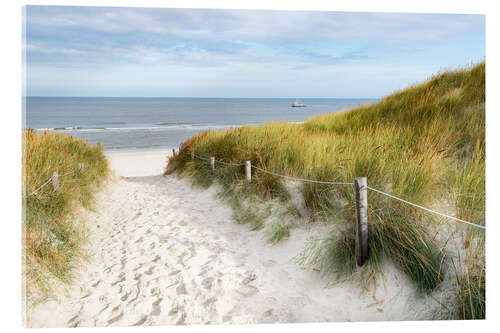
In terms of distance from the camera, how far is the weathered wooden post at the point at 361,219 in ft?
8.30

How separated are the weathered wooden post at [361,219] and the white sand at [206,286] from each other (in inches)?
8.4

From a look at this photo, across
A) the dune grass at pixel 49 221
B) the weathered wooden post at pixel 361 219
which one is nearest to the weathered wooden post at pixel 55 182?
the dune grass at pixel 49 221

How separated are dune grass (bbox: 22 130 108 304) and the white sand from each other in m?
0.17

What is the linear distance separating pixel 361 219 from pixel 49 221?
302 cm

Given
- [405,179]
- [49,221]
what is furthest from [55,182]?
[405,179]

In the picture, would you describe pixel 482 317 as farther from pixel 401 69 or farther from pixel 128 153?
pixel 128 153

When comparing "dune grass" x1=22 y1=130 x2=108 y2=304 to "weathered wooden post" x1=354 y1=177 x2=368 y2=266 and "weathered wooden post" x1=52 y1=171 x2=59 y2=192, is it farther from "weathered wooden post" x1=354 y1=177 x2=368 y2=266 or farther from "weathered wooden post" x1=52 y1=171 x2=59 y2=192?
"weathered wooden post" x1=354 y1=177 x2=368 y2=266

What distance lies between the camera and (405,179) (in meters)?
2.96

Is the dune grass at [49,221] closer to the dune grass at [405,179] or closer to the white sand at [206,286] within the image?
the white sand at [206,286]

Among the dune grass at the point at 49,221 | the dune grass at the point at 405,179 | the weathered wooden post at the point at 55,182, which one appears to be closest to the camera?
the dune grass at the point at 405,179

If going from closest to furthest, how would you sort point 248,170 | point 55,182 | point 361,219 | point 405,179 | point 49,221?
point 361,219 → point 405,179 → point 49,221 → point 55,182 → point 248,170

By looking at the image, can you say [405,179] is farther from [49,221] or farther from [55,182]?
[55,182]

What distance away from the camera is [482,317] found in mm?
2064
